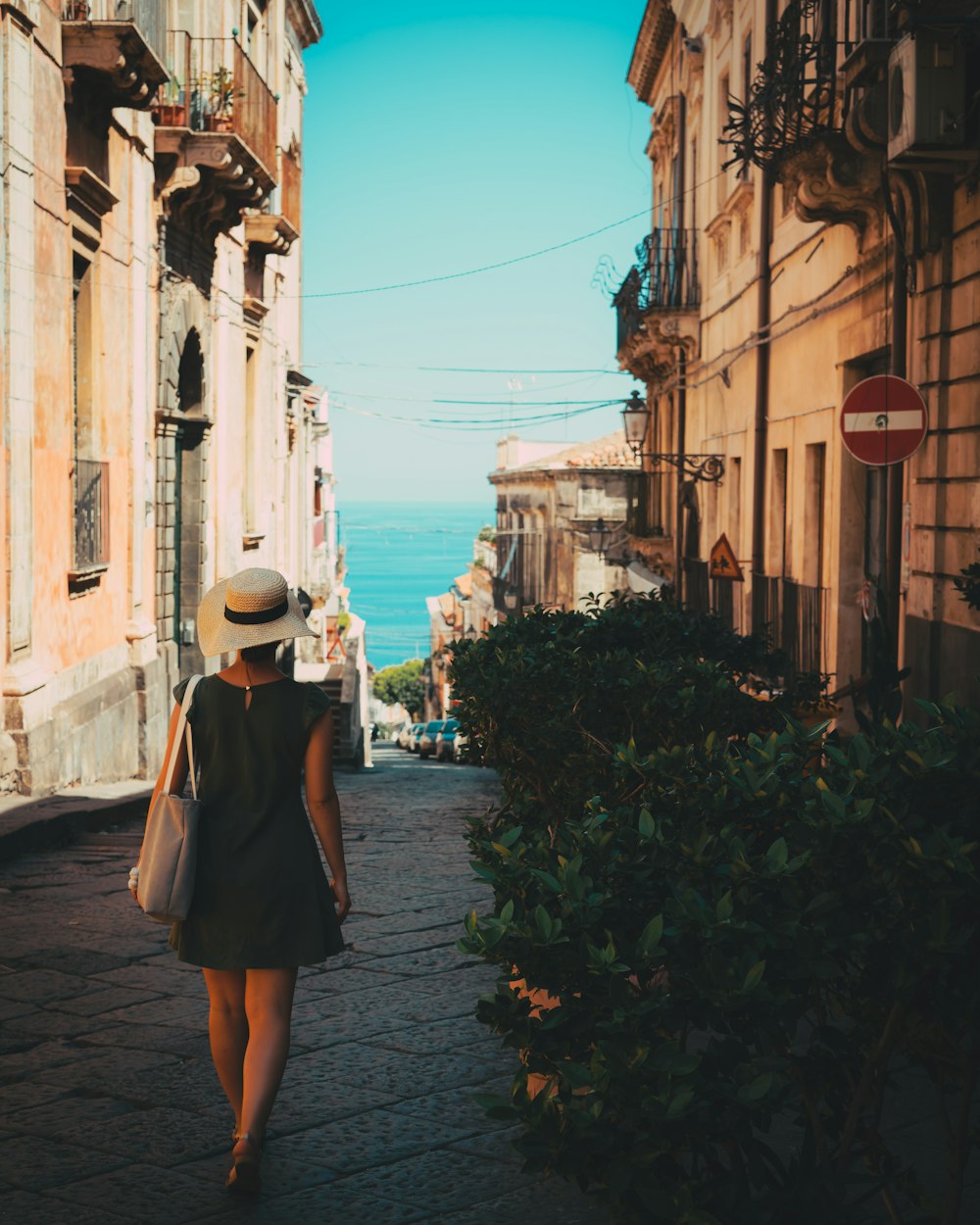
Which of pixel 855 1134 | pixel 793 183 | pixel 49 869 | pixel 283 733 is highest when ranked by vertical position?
pixel 793 183

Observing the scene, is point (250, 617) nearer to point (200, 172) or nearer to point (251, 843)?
point (251, 843)

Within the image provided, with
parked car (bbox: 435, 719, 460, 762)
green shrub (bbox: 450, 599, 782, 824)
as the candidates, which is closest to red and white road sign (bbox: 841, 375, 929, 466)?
green shrub (bbox: 450, 599, 782, 824)

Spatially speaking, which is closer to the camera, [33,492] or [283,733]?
[283,733]

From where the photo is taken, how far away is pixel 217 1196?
388cm

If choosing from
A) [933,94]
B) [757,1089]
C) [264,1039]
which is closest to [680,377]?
[933,94]

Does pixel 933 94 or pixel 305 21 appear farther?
pixel 305 21

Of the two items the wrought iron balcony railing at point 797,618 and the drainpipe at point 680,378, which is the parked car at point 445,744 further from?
the wrought iron balcony railing at point 797,618

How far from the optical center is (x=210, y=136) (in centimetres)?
1513

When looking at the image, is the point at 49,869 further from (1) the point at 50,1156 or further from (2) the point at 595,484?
(2) the point at 595,484

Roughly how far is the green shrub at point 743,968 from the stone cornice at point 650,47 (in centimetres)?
2110

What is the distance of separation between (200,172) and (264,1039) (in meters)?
12.9

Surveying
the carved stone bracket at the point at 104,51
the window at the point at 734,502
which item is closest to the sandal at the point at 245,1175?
the carved stone bracket at the point at 104,51

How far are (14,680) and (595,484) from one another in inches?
1334

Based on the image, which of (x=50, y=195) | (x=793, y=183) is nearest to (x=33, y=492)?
(x=50, y=195)
